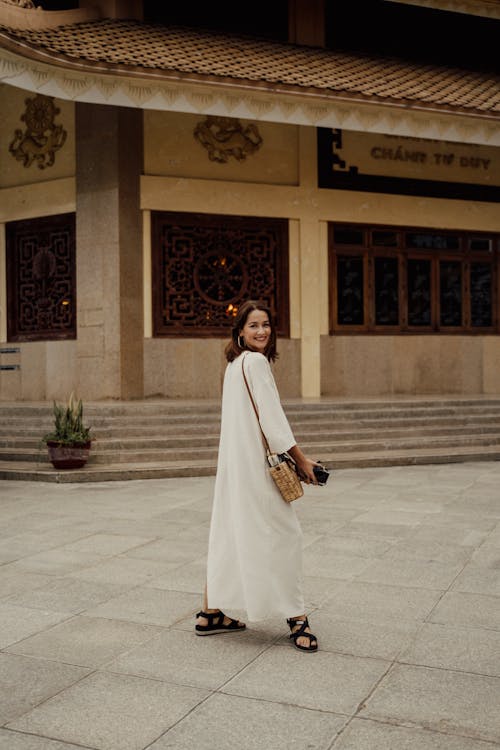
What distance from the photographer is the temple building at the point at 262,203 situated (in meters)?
12.3

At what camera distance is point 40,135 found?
13.4 metres

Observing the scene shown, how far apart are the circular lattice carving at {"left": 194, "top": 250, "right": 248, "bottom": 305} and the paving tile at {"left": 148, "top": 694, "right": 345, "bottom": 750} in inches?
421

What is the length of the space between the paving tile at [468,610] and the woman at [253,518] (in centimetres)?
82

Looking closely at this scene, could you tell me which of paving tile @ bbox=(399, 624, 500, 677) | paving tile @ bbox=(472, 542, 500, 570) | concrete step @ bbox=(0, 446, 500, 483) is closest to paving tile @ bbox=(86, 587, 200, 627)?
paving tile @ bbox=(399, 624, 500, 677)

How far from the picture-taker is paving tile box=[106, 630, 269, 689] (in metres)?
3.23

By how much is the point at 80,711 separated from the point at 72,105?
11754mm

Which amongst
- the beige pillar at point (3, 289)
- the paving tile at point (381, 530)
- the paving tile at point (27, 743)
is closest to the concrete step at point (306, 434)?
the beige pillar at point (3, 289)

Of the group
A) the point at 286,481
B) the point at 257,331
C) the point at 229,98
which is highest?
the point at 229,98

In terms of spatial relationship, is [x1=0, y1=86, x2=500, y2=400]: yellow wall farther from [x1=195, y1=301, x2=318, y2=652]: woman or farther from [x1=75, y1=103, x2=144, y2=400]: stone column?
[x1=195, y1=301, x2=318, y2=652]: woman

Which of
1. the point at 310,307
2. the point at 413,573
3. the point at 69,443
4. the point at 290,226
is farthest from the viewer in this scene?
the point at 310,307

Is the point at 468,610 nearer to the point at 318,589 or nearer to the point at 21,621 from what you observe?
the point at 318,589

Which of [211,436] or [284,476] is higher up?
[284,476]

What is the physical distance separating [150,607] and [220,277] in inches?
380

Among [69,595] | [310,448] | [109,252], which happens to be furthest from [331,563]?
[109,252]
